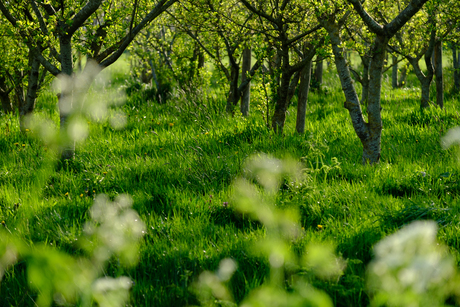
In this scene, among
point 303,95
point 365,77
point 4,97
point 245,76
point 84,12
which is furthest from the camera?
point 365,77

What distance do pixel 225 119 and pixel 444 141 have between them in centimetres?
337

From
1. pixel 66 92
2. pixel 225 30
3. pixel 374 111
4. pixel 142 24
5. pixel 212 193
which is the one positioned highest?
pixel 225 30

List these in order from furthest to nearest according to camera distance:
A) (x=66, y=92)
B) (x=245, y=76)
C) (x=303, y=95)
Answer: (x=245, y=76) → (x=303, y=95) → (x=66, y=92)

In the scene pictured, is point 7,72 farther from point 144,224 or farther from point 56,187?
point 144,224

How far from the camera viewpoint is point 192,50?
9.82 metres

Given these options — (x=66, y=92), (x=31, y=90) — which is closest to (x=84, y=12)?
(x=66, y=92)

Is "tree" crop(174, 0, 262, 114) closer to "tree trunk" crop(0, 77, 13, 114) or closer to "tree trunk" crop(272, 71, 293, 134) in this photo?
"tree trunk" crop(272, 71, 293, 134)

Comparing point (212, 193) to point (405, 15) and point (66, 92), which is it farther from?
point (405, 15)

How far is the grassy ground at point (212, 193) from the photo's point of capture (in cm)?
275

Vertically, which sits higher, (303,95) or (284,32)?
(284,32)

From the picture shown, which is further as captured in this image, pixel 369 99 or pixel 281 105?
pixel 281 105

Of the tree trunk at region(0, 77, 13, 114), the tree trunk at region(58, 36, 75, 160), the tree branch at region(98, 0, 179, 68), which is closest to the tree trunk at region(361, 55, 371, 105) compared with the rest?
the tree branch at region(98, 0, 179, 68)

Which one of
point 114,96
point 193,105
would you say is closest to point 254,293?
point 193,105

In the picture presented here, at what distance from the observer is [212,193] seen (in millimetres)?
4059
